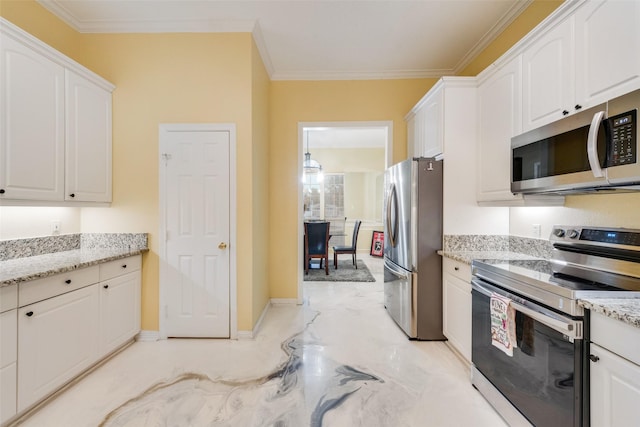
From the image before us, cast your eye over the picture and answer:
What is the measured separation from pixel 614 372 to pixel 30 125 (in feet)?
11.7

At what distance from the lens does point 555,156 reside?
1588 mm

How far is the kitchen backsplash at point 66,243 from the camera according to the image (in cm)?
203

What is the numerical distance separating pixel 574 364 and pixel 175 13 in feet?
12.3

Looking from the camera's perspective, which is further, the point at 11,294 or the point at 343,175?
the point at 343,175

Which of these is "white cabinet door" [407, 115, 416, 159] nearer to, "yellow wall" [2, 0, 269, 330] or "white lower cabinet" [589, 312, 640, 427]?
"yellow wall" [2, 0, 269, 330]

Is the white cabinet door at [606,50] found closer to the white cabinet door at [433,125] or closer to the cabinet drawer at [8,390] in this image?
the white cabinet door at [433,125]

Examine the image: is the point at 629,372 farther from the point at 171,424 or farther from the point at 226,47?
the point at 226,47

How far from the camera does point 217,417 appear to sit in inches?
66.0

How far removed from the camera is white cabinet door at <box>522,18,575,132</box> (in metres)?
1.59

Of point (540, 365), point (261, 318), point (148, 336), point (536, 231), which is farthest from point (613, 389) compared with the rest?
point (148, 336)

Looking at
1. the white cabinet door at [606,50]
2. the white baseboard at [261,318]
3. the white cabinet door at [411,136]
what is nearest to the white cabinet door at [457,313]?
the white cabinet door at [606,50]

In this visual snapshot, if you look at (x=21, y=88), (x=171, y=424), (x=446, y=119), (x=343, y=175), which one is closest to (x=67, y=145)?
(x=21, y=88)

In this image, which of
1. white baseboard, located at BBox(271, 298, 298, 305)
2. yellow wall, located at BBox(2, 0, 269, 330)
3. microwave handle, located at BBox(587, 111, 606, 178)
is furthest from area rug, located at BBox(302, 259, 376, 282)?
microwave handle, located at BBox(587, 111, 606, 178)

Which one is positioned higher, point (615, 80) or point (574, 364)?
point (615, 80)
